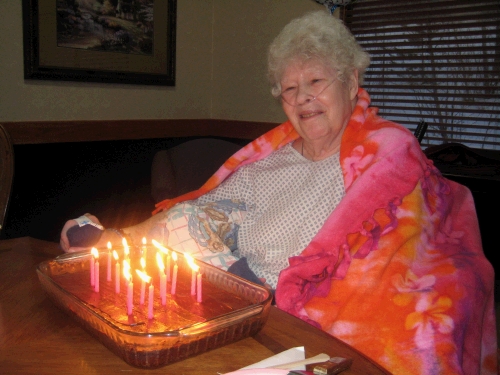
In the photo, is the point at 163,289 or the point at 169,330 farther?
the point at 163,289

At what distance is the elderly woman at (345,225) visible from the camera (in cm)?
109

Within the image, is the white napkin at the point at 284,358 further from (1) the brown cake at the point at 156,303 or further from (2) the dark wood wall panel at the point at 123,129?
(2) the dark wood wall panel at the point at 123,129

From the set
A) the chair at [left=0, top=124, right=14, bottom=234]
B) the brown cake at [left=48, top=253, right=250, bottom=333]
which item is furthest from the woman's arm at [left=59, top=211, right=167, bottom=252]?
the brown cake at [left=48, top=253, right=250, bottom=333]

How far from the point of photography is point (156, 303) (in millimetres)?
835

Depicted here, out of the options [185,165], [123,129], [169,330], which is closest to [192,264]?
[169,330]

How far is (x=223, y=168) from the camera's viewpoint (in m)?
1.79

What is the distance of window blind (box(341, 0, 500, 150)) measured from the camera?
2.69 meters

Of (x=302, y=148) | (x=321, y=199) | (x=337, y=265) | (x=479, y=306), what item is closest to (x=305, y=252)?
(x=337, y=265)

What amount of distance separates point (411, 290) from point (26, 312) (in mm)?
807

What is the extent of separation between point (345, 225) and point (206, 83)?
8.34ft

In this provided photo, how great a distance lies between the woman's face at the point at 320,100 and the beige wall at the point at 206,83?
161cm

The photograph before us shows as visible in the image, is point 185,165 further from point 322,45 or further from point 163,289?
point 163,289

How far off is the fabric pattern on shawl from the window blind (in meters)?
1.57

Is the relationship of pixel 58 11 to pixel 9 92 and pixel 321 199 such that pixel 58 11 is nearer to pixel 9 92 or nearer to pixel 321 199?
pixel 9 92
